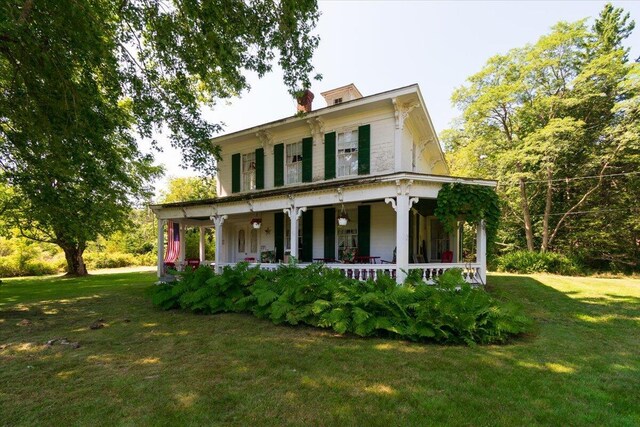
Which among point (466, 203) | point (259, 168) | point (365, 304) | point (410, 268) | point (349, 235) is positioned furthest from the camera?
point (259, 168)

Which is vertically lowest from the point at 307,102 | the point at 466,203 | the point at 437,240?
the point at 437,240

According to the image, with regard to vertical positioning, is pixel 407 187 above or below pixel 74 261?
above

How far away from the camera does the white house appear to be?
922 cm

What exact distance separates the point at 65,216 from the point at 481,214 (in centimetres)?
1281

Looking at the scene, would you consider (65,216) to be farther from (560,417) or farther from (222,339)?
(560,417)

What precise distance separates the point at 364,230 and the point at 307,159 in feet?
11.9

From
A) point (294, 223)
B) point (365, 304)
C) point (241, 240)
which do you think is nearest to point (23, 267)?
point (241, 240)

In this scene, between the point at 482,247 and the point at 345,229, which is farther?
the point at 345,229

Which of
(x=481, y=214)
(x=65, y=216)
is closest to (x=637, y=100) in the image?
(x=481, y=214)

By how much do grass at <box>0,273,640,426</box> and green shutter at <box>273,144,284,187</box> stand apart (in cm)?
663

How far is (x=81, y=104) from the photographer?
8.27 m

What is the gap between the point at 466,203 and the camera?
344 inches

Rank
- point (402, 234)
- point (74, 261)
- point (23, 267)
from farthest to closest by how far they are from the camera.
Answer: point (23, 267), point (74, 261), point (402, 234)

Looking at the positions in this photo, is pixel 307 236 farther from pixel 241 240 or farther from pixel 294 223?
pixel 241 240
